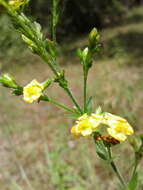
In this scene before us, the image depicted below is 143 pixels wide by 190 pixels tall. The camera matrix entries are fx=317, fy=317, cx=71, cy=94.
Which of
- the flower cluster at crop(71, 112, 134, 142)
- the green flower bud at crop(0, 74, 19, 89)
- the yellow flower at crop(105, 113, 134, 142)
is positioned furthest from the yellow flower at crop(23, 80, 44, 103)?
the yellow flower at crop(105, 113, 134, 142)

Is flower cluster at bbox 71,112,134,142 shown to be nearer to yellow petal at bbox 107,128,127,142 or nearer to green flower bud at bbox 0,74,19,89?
yellow petal at bbox 107,128,127,142

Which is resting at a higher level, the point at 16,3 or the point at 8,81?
the point at 16,3

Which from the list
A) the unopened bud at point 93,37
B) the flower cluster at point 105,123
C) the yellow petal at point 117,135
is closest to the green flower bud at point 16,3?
the unopened bud at point 93,37

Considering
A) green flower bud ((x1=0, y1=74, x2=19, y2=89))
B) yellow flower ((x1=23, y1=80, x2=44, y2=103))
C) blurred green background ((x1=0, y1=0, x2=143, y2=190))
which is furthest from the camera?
blurred green background ((x1=0, y1=0, x2=143, y2=190))

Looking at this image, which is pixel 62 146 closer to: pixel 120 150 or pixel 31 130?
pixel 120 150

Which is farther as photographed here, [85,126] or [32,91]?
[32,91]

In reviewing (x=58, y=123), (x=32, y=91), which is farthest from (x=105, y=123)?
(x=58, y=123)

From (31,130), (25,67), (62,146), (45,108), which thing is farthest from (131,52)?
(62,146)

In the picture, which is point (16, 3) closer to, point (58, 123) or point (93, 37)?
point (93, 37)
